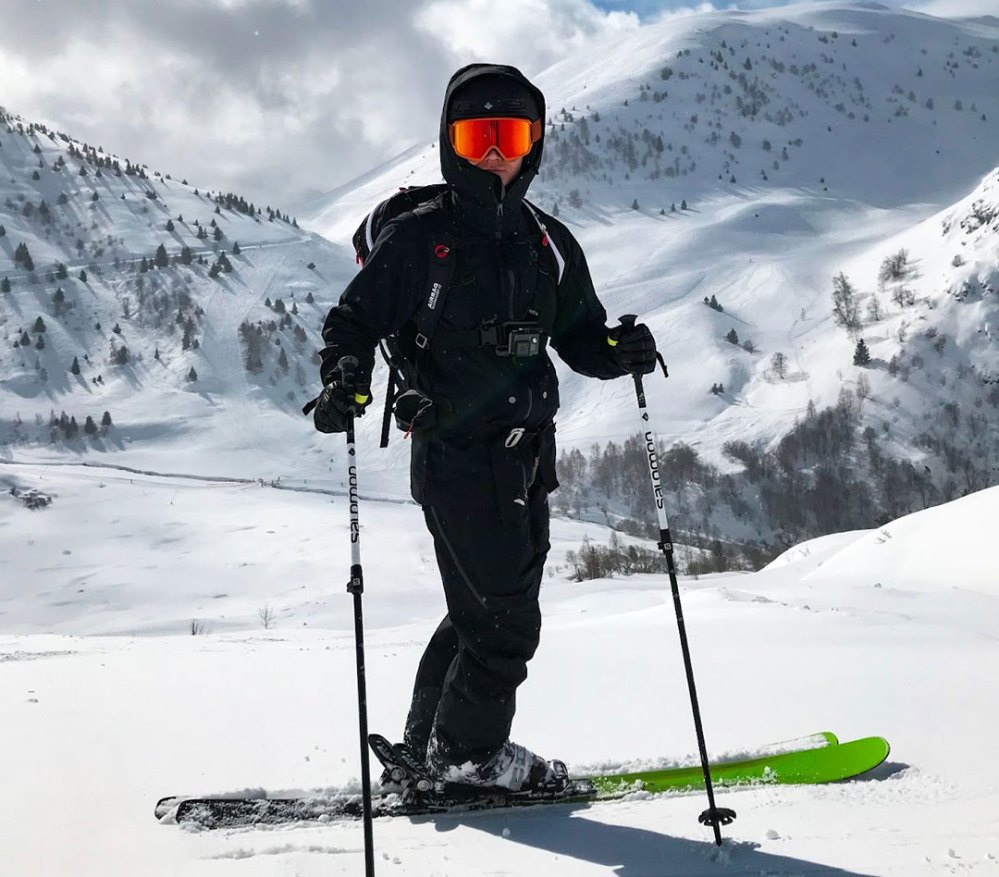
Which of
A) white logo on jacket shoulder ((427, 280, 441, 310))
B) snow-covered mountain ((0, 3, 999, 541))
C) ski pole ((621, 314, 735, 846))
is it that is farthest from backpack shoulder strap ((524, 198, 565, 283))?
snow-covered mountain ((0, 3, 999, 541))

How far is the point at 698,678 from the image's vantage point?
546cm

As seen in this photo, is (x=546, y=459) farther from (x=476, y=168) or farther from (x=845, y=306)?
(x=845, y=306)

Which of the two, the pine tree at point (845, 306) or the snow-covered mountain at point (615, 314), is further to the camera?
the pine tree at point (845, 306)

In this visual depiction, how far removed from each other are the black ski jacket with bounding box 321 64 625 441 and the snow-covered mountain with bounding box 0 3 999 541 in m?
76.2

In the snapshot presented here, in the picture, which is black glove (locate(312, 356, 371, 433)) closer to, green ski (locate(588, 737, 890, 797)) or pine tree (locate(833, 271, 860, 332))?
green ski (locate(588, 737, 890, 797))

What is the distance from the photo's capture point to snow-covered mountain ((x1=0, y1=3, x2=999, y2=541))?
98.9 m

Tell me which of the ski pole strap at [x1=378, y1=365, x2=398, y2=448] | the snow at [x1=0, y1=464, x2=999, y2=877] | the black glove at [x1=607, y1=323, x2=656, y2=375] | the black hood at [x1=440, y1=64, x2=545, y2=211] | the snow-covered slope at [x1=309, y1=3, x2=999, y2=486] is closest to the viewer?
the snow at [x1=0, y1=464, x2=999, y2=877]

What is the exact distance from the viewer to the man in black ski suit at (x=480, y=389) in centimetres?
353

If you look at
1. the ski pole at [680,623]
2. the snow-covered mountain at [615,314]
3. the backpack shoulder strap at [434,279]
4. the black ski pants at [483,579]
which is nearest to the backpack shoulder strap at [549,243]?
the ski pole at [680,623]

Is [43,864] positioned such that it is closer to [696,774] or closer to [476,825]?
[476,825]

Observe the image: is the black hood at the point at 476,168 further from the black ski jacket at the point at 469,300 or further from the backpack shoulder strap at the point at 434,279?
the backpack shoulder strap at the point at 434,279

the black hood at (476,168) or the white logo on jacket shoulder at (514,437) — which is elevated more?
the black hood at (476,168)

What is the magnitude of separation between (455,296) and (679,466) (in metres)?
98.2

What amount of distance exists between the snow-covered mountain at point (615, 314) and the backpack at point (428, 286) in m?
76.1
